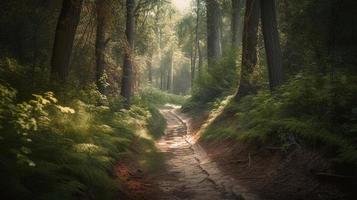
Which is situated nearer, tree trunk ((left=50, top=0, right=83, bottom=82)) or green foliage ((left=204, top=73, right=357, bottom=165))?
green foliage ((left=204, top=73, right=357, bottom=165))

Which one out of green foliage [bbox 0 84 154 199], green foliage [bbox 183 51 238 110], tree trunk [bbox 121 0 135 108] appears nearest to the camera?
green foliage [bbox 0 84 154 199]

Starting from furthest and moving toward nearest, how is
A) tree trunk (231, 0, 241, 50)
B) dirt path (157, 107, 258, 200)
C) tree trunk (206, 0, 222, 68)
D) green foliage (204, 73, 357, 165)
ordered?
tree trunk (231, 0, 241, 50) → tree trunk (206, 0, 222, 68) → dirt path (157, 107, 258, 200) → green foliage (204, 73, 357, 165)

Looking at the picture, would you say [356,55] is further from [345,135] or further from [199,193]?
[199,193]

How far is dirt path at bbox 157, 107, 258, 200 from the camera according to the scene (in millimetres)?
8742

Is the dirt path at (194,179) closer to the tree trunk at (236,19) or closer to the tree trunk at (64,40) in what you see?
the tree trunk at (64,40)

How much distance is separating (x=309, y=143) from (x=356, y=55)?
5859 mm

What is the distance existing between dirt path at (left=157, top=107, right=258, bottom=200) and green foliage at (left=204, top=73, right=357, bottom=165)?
1.59m

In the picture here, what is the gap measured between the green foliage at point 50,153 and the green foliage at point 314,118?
173 inches

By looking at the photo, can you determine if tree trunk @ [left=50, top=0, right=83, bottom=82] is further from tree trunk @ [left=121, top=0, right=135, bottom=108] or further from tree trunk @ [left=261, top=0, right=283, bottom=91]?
tree trunk @ [left=121, top=0, right=135, bottom=108]

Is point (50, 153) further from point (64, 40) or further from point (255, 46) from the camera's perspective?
point (255, 46)

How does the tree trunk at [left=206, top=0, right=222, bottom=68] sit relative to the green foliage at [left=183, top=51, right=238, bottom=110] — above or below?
above

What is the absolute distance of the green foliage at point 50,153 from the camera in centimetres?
553

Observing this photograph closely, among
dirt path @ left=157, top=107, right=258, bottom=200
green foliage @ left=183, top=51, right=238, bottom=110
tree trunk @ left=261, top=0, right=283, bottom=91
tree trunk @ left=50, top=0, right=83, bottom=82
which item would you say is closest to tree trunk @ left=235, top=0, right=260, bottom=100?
tree trunk @ left=261, top=0, right=283, bottom=91

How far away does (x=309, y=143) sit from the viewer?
8852mm
